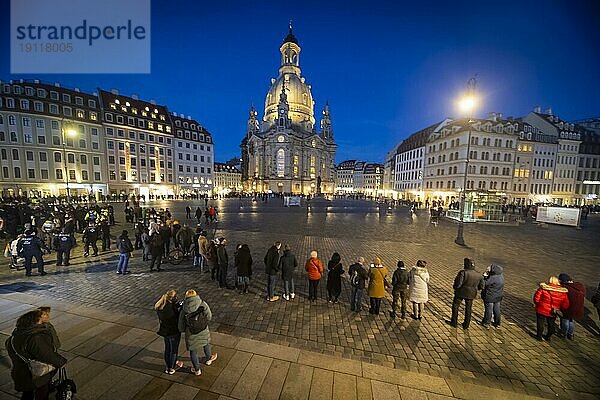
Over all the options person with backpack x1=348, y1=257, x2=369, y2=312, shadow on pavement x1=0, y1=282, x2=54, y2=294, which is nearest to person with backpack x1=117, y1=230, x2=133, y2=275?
shadow on pavement x1=0, y1=282, x2=54, y2=294

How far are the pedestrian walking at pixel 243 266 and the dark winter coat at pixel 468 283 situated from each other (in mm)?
5652

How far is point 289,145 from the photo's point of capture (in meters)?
84.8

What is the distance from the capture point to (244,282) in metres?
7.73

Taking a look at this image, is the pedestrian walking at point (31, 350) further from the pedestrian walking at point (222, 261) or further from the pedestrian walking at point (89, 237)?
the pedestrian walking at point (89, 237)

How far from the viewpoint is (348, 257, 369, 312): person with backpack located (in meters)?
6.40

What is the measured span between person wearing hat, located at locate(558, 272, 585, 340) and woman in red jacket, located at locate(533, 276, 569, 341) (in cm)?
9

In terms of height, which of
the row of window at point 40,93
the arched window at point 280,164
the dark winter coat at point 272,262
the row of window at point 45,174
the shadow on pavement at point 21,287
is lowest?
the shadow on pavement at point 21,287

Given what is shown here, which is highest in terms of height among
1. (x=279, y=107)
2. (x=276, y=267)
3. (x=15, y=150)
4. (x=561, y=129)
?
(x=279, y=107)

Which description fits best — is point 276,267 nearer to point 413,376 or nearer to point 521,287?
point 413,376

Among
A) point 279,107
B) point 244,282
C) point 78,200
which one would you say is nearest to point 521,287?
point 244,282

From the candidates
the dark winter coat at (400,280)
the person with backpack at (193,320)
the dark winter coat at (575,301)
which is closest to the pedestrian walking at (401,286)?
the dark winter coat at (400,280)

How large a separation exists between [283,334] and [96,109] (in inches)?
2538

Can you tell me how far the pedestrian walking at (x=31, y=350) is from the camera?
3.05 m

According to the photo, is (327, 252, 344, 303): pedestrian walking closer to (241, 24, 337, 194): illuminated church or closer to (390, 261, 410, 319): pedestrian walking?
(390, 261, 410, 319): pedestrian walking
